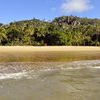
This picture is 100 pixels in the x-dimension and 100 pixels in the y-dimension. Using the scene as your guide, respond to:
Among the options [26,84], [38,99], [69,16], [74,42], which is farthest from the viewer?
[69,16]

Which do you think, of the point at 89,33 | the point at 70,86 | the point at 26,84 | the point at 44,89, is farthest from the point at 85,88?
the point at 89,33

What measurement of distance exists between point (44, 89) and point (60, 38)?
7567 centimetres

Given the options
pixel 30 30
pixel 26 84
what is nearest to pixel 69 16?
pixel 30 30

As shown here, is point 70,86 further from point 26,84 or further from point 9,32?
point 9,32

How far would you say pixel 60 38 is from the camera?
283 ft

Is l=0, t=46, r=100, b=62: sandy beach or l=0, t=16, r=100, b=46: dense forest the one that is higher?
l=0, t=16, r=100, b=46: dense forest

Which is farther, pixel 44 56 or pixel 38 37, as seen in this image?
pixel 38 37

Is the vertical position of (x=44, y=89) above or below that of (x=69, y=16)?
below

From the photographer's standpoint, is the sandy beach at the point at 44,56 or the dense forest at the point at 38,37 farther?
the dense forest at the point at 38,37

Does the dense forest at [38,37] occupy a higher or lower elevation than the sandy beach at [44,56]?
higher

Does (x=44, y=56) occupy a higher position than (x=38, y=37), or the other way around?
(x=38, y=37)

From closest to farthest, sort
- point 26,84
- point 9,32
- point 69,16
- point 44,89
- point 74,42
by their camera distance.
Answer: point 44,89 < point 26,84 < point 9,32 < point 74,42 < point 69,16

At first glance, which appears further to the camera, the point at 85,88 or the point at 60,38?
the point at 60,38

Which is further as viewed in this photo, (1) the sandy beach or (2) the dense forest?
(2) the dense forest
